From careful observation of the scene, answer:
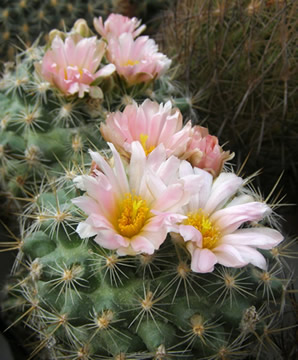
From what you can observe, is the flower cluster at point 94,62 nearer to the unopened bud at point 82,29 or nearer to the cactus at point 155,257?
the unopened bud at point 82,29

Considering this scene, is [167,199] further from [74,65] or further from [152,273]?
[74,65]

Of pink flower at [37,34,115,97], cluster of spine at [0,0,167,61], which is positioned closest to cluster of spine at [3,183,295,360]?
pink flower at [37,34,115,97]

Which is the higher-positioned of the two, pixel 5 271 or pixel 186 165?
pixel 186 165

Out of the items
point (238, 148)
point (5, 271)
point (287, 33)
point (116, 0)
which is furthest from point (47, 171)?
point (116, 0)

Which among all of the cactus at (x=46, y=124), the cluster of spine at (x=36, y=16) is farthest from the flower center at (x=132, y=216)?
the cluster of spine at (x=36, y=16)

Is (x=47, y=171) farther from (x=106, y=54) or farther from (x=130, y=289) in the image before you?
(x=130, y=289)
